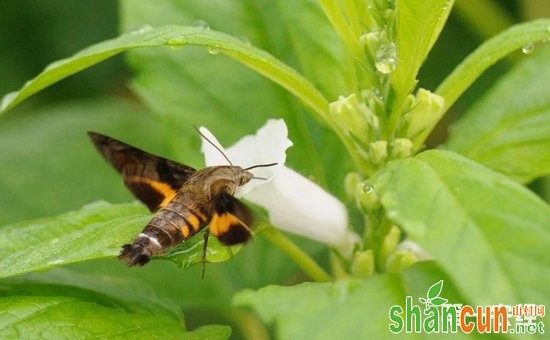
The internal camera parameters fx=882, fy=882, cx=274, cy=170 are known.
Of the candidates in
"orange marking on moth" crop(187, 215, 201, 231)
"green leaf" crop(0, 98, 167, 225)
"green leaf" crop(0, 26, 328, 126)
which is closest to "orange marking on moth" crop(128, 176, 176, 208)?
"orange marking on moth" crop(187, 215, 201, 231)

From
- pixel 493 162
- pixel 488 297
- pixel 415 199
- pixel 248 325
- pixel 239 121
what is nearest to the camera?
pixel 488 297

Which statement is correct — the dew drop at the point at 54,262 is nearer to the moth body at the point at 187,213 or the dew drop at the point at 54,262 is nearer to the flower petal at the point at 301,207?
the moth body at the point at 187,213

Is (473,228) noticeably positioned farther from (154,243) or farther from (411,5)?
(154,243)

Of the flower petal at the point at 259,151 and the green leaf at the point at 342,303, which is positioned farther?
the flower petal at the point at 259,151

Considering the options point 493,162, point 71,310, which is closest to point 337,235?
point 493,162

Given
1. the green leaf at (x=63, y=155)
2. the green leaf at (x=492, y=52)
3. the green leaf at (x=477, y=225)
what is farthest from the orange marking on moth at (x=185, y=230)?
the green leaf at (x=63, y=155)

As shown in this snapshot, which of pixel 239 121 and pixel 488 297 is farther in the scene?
pixel 239 121
